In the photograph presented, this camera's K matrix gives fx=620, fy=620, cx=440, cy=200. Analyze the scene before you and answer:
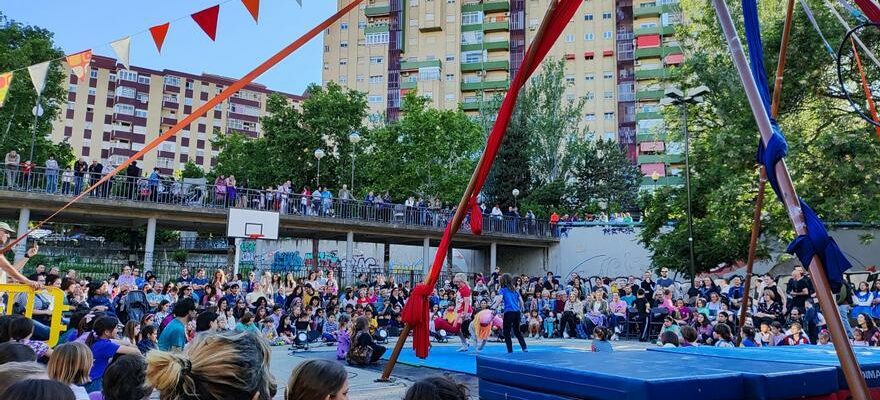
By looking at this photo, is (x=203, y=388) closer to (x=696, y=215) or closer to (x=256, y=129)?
(x=696, y=215)

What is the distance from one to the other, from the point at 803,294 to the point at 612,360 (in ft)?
39.9

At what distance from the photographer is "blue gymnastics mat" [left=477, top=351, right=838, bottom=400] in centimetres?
358

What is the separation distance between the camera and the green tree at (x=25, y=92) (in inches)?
1097

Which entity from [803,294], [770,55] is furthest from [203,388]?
[770,55]

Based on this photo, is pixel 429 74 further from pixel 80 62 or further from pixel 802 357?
pixel 802 357

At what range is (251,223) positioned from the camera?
2188cm

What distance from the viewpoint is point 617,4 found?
2323 inches

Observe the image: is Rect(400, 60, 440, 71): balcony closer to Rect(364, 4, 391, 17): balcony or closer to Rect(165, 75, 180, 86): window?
Rect(364, 4, 391, 17): balcony

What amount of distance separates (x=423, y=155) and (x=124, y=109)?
5233cm

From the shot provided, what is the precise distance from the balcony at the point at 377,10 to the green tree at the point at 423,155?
2972 cm

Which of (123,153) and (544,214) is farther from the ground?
(123,153)

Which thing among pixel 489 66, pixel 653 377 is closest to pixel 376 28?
pixel 489 66

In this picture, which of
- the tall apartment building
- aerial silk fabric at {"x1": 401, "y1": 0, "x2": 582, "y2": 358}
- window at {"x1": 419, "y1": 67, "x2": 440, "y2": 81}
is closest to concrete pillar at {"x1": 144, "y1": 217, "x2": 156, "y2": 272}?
aerial silk fabric at {"x1": 401, "y1": 0, "x2": 582, "y2": 358}

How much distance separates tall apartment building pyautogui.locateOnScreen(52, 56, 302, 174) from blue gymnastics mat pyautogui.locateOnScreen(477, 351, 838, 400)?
6763 cm
